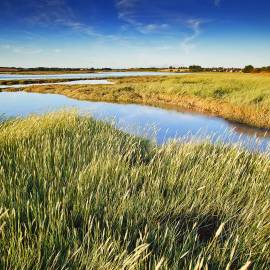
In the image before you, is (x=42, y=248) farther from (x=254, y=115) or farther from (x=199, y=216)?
(x=254, y=115)

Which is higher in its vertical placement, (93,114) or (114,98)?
(93,114)

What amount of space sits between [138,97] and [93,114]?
92.1 ft

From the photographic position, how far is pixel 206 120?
976 inches

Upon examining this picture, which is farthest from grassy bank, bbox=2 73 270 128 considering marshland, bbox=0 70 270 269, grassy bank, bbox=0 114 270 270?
grassy bank, bbox=0 114 270 270

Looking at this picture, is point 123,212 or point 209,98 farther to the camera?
point 209,98

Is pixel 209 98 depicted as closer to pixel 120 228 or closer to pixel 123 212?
pixel 123 212

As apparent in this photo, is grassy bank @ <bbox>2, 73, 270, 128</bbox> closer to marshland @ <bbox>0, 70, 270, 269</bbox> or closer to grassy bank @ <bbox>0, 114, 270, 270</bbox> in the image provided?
marshland @ <bbox>0, 70, 270, 269</bbox>

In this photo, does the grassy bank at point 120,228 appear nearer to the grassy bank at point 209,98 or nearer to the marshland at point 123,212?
the marshland at point 123,212

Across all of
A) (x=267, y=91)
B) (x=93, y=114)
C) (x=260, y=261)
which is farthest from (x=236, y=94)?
(x=260, y=261)

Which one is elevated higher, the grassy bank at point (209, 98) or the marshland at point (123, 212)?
the marshland at point (123, 212)

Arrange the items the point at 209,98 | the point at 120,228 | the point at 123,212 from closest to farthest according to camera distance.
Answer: the point at 120,228
the point at 123,212
the point at 209,98

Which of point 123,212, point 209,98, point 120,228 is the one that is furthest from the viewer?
point 209,98

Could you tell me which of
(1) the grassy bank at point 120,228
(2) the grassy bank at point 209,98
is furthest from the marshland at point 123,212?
(2) the grassy bank at point 209,98

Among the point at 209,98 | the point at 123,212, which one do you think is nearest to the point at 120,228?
the point at 123,212
